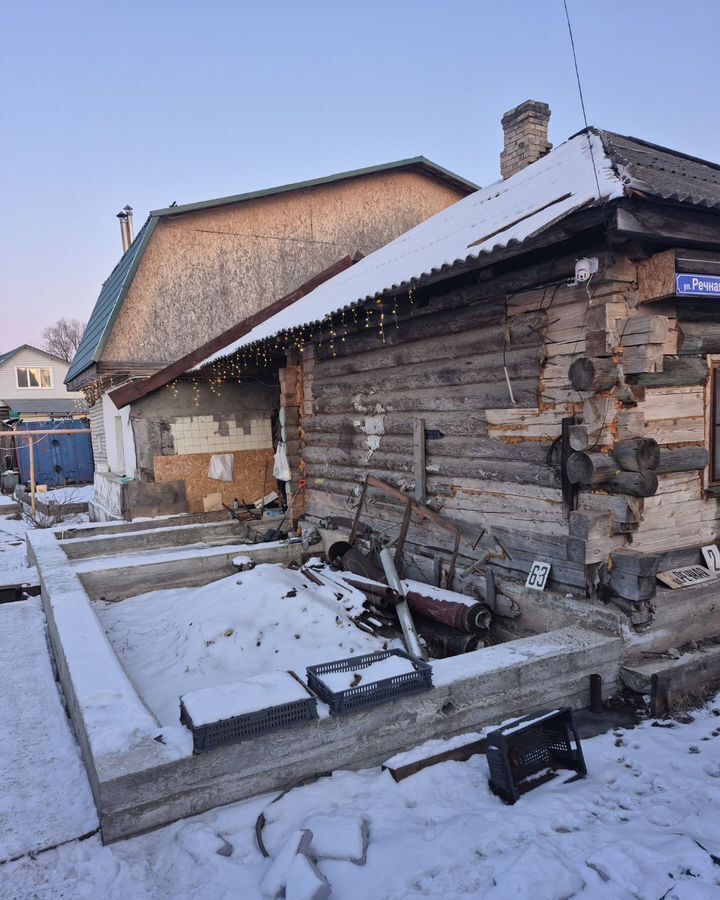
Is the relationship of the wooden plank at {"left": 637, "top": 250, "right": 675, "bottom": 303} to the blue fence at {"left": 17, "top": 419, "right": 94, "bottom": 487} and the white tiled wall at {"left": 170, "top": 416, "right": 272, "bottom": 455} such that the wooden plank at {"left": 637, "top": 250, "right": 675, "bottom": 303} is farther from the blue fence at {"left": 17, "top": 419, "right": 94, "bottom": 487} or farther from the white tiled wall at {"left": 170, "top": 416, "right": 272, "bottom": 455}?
the blue fence at {"left": 17, "top": 419, "right": 94, "bottom": 487}

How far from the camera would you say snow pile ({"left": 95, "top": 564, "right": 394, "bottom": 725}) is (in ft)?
18.3

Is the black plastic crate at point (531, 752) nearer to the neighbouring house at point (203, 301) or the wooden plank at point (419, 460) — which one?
the wooden plank at point (419, 460)

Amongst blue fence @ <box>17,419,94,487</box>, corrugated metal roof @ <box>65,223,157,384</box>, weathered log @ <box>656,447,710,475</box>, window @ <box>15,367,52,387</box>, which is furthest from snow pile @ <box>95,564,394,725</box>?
window @ <box>15,367,52,387</box>

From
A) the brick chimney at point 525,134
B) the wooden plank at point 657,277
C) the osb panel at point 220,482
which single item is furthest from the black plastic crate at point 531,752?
the osb panel at point 220,482

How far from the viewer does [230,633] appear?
6199mm

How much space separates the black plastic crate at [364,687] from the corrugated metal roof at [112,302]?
11673 mm

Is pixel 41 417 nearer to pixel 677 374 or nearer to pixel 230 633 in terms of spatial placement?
pixel 230 633

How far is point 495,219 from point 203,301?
1000 cm

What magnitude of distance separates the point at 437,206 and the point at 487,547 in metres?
14.5

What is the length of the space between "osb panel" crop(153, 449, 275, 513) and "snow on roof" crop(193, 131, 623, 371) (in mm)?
3628

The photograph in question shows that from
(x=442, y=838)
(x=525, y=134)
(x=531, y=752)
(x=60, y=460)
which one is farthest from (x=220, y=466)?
(x=60, y=460)

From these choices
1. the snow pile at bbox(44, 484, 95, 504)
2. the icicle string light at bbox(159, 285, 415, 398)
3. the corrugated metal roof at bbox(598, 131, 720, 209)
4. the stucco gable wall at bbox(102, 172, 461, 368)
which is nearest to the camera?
the corrugated metal roof at bbox(598, 131, 720, 209)

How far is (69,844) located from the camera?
3201 mm

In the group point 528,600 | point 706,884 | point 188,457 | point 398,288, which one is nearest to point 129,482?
point 188,457
